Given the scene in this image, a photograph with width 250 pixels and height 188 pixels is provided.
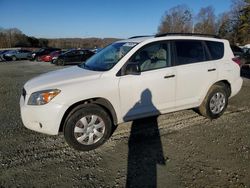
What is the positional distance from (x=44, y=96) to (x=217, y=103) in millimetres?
3666

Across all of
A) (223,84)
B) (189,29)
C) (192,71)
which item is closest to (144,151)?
(192,71)

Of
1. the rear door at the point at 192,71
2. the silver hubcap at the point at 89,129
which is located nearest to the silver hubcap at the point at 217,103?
the rear door at the point at 192,71

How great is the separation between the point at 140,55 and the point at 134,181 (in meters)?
2.23

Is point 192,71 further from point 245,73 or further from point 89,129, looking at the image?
point 245,73

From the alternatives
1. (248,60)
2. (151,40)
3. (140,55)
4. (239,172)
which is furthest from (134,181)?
(248,60)

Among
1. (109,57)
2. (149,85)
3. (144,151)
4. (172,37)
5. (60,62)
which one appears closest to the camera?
(144,151)

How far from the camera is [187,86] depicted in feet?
16.1

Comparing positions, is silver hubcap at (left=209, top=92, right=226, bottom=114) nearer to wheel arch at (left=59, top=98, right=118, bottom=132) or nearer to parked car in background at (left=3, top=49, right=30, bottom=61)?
wheel arch at (left=59, top=98, right=118, bottom=132)

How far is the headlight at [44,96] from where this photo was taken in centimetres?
387

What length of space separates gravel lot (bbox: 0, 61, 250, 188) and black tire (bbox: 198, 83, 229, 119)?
179mm

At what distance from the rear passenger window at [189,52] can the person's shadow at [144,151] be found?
1.03m

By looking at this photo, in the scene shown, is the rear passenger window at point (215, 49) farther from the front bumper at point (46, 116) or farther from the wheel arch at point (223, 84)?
the front bumper at point (46, 116)

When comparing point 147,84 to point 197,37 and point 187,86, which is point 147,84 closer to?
point 187,86

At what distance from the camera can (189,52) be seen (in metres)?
5.02
